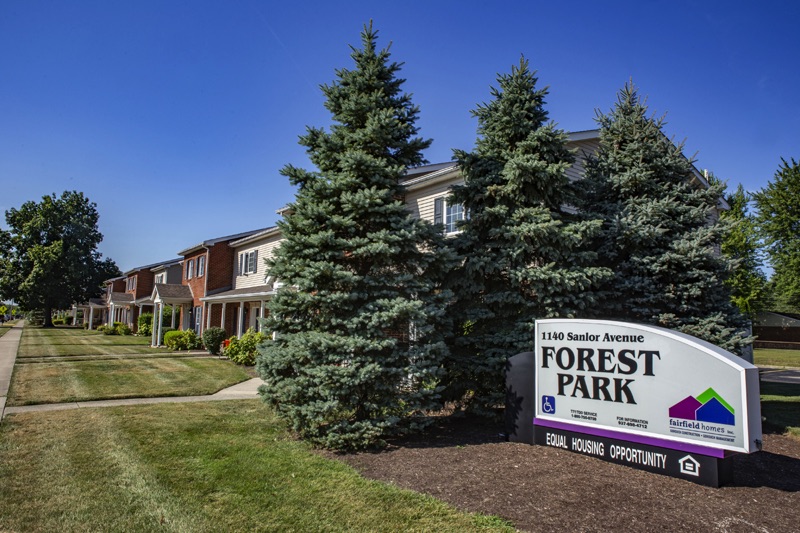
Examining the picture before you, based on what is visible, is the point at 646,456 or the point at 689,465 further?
the point at 646,456

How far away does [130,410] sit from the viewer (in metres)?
9.77

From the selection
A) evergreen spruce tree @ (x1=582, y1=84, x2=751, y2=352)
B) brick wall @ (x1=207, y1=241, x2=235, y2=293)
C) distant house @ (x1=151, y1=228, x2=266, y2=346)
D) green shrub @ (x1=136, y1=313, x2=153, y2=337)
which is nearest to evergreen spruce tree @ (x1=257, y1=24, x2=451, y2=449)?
evergreen spruce tree @ (x1=582, y1=84, x2=751, y2=352)

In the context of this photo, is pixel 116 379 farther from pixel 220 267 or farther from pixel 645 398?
pixel 220 267

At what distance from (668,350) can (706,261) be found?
16.6 feet

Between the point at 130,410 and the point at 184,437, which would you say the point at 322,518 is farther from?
the point at 130,410

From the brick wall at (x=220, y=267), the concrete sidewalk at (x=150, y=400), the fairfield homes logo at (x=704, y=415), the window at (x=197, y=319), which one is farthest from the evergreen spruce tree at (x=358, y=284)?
the window at (x=197, y=319)

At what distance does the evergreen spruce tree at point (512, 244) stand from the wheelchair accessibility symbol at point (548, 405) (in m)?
1.23

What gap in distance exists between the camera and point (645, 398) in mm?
5949

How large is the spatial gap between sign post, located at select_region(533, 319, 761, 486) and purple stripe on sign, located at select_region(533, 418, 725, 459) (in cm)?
1

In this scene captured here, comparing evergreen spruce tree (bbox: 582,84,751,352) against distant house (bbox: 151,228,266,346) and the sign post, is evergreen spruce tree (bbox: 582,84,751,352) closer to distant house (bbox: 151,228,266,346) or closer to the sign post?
the sign post

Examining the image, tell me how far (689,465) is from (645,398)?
32.5 inches

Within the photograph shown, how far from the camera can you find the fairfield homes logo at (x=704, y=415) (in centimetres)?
533

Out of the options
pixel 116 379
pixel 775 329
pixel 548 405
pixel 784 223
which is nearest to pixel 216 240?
pixel 116 379

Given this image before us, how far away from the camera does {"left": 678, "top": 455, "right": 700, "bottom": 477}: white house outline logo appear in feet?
18.1
